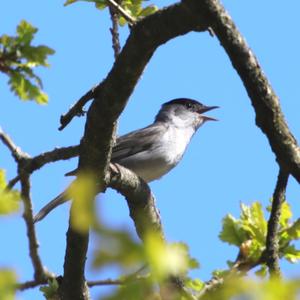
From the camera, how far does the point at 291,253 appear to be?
148 inches

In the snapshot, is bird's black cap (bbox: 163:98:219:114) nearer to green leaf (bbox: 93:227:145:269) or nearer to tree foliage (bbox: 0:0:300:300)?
tree foliage (bbox: 0:0:300:300)

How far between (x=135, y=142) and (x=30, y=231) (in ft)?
15.2

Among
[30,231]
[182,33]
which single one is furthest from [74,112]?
[182,33]

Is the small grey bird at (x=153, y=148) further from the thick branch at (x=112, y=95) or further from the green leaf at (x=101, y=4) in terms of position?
the thick branch at (x=112, y=95)

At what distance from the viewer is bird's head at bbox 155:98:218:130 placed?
990 centimetres

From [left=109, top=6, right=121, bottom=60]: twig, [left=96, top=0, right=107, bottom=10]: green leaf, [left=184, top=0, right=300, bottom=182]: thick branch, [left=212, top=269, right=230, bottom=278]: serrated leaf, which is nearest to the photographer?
[left=184, top=0, right=300, bottom=182]: thick branch

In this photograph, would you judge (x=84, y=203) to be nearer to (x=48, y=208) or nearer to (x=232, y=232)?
(x=232, y=232)

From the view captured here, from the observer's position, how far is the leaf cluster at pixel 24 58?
3.20 meters

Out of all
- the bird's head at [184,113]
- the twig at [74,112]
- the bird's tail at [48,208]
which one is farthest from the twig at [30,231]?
the bird's head at [184,113]

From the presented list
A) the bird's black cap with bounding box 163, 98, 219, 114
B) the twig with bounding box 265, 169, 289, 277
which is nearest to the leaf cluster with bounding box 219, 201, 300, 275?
the twig with bounding box 265, 169, 289, 277

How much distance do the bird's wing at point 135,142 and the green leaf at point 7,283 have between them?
6.94 meters

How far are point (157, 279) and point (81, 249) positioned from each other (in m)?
3.26

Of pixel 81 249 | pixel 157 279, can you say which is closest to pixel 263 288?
pixel 157 279

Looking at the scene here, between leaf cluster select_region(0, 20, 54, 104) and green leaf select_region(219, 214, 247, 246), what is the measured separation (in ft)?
5.05
